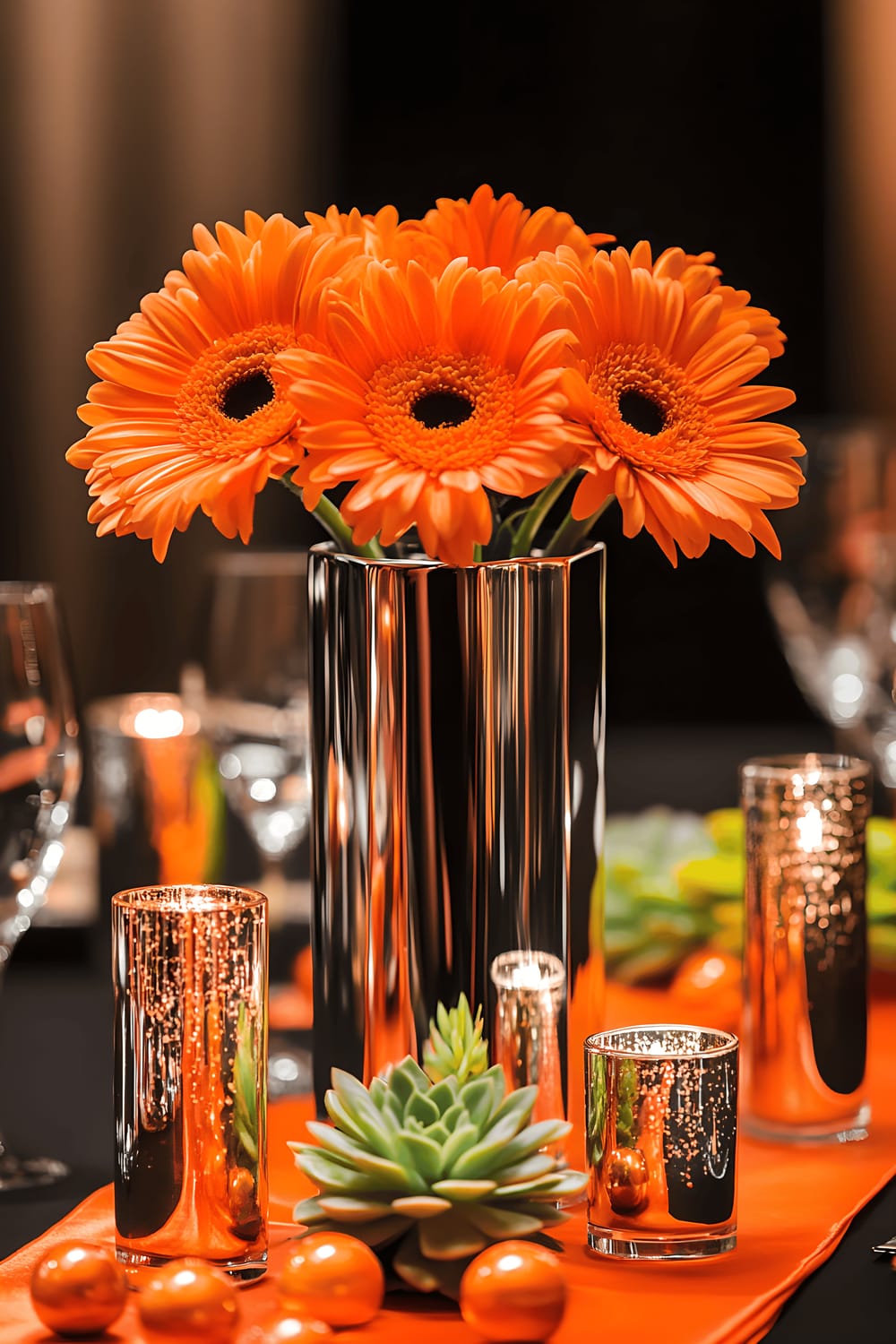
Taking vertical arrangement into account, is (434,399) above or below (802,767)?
above

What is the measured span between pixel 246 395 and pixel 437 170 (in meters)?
1.99

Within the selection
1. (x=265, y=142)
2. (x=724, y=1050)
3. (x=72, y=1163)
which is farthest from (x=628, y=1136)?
(x=265, y=142)

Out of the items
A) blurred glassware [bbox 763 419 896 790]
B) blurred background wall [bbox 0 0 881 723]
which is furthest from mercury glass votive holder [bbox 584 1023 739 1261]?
blurred background wall [bbox 0 0 881 723]

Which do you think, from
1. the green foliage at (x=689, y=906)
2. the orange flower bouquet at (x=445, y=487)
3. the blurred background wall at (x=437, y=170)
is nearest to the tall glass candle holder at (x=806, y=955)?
the orange flower bouquet at (x=445, y=487)

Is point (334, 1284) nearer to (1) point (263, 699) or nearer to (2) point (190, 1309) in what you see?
(2) point (190, 1309)

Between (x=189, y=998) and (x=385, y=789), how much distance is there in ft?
0.40

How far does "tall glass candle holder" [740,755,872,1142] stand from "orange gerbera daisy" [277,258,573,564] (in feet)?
0.92

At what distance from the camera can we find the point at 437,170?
8.36 ft

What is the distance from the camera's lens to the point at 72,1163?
81cm

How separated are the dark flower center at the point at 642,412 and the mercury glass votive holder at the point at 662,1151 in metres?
0.23

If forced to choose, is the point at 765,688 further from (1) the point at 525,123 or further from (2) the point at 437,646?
(2) the point at 437,646

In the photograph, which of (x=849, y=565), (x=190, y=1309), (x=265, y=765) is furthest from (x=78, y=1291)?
(x=849, y=565)

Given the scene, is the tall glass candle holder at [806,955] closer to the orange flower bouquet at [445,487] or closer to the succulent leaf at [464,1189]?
the orange flower bouquet at [445,487]

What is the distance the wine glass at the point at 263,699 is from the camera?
106 cm
